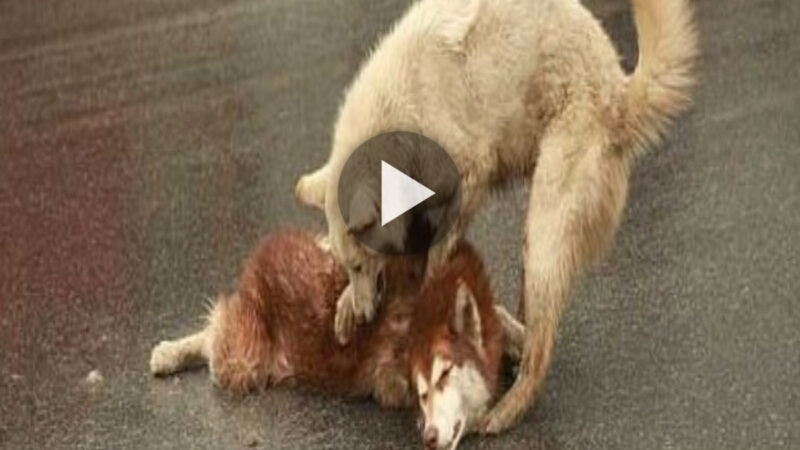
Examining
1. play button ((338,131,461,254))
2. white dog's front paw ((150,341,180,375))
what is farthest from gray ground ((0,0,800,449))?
play button ((338,131,461,254))

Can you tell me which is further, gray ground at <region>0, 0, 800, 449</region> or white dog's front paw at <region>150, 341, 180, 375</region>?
white dog's front paw at <region>150, 341, 180, 375</region>

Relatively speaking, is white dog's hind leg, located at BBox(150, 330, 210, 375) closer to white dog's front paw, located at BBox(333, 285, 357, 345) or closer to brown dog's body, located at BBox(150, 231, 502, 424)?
brown dog's body, located at BBox(150, 231, 502, 424)

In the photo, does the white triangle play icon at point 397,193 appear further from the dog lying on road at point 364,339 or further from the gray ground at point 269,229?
the gray ground at point 269,229

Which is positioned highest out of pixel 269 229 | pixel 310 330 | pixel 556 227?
pixel 556 227

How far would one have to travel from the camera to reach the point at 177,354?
1.74 metres

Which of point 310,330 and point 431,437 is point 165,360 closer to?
point 310,330

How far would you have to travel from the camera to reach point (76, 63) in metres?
2.80

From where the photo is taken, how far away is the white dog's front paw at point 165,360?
1.74 m


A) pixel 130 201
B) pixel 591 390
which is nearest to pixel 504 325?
pixel 591 390

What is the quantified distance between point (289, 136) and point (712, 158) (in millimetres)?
664

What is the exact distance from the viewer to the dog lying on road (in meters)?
1.54

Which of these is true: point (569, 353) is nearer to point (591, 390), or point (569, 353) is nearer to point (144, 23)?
point (591, 390)

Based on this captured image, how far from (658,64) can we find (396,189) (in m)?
0.31

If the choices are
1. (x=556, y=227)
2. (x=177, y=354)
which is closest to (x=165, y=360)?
(x=177, y=354)
